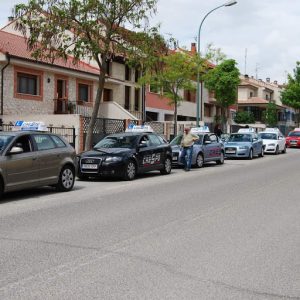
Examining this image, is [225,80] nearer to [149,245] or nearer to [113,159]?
[113,159]

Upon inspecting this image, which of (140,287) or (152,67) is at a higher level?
(152,67)

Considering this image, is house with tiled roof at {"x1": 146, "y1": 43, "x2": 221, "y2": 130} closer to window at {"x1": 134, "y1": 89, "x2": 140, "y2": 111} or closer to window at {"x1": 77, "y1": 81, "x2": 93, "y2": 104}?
window at {"x1": 134, "y1": 89, "x2": 140, "y2": 111}

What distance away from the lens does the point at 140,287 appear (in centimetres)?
495

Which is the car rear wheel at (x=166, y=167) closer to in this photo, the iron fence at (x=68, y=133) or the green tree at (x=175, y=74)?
the iron fence at (x=68, y=133)

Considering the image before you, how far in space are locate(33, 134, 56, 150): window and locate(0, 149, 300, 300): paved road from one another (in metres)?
1.10

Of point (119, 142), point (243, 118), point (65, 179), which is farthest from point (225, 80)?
point (65, 179)

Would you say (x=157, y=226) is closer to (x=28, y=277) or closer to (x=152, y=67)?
(x=28, y=277)

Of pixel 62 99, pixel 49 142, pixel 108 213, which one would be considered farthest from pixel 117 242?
pixel 62 99

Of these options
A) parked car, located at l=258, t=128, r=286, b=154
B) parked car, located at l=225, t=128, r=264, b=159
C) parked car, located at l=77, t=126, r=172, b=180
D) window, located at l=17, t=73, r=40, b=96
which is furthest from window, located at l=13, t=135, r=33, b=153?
parked car, located at l=258, t=128, r=286, b=154

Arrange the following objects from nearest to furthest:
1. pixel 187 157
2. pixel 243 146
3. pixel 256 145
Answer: pixel 187 157 < pixel 243 146 < pixel 256 145

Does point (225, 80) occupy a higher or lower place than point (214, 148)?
higher

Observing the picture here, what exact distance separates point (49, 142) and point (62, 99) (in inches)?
833

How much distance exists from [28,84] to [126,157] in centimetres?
1747

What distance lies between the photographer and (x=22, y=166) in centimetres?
1123
